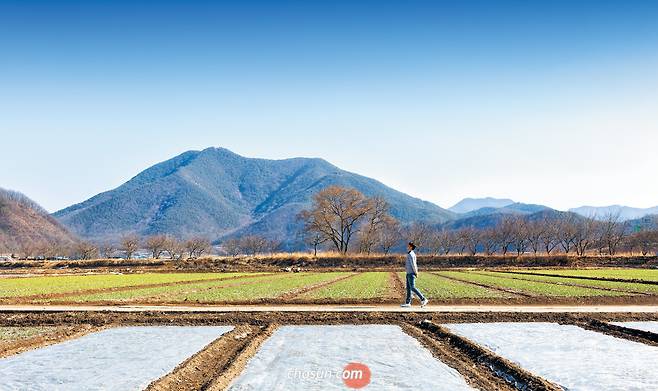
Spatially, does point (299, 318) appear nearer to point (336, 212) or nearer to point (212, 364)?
point (212, 364)

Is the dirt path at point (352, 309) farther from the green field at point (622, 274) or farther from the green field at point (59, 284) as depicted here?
the green field at point (622, 274)

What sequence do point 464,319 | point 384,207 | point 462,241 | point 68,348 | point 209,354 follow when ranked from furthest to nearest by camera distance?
point 462,241 → point 384,207 → point 464,319 → point 68,348 → point 209,354

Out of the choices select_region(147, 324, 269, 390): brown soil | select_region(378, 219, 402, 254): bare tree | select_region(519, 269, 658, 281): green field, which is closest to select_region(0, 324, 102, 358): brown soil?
select_region(147, 324, 269, 390): brown soil

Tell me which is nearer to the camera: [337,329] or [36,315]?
[337,329]

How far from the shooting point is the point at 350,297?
1073 inches

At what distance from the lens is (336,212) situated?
10525 cm

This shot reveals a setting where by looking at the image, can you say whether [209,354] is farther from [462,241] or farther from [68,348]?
[462,241]

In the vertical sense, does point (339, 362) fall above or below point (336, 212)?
below

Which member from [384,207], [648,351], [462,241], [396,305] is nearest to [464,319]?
[396,305]

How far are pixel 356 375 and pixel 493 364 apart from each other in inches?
139

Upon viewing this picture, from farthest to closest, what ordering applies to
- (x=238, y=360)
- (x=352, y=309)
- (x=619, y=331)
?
(x=352, y=309), (x=619, y=331), (x=238, y=360)

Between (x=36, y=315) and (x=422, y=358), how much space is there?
17.3 meters

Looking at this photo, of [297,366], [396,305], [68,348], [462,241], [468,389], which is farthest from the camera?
[462,241]

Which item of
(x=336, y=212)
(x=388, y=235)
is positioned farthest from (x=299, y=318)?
(x=388, y=235)
